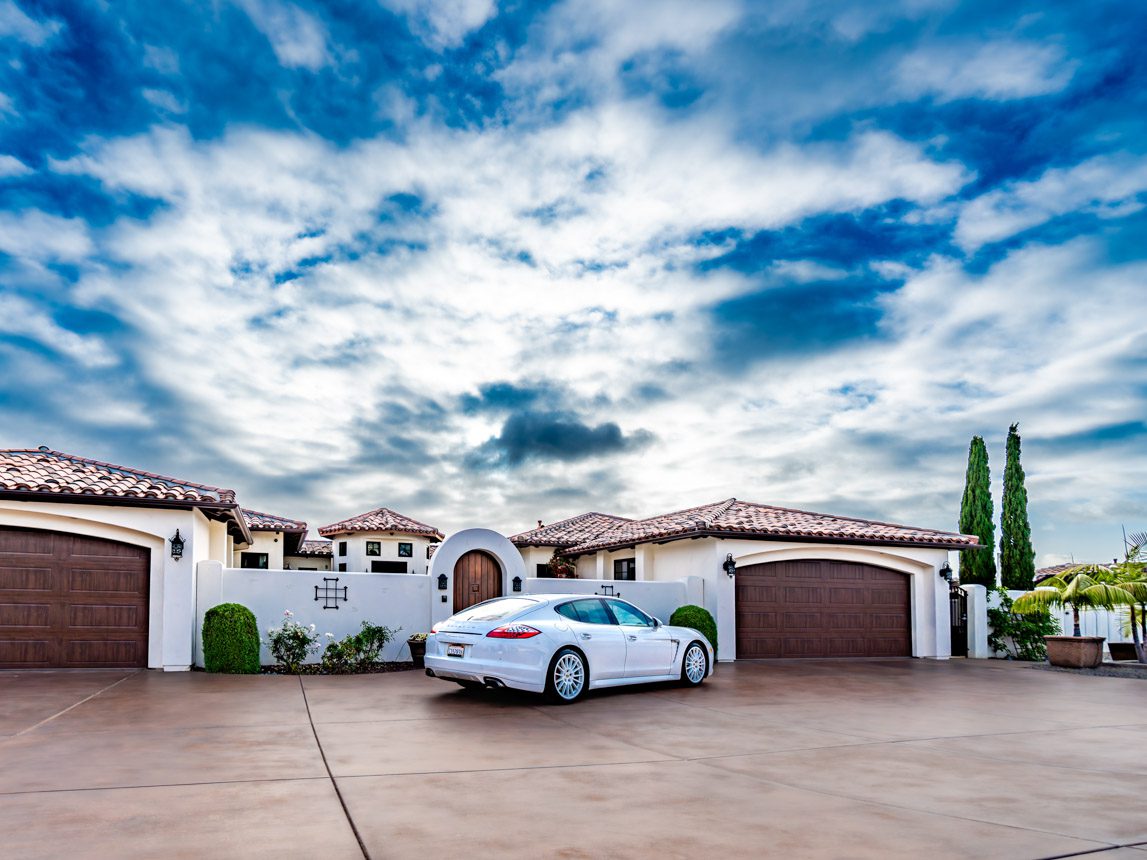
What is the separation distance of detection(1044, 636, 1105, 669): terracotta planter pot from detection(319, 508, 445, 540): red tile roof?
26.8 metres

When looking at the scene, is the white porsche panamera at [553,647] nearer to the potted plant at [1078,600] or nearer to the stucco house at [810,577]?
the stucco house at [810,577]

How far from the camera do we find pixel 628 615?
12.4m

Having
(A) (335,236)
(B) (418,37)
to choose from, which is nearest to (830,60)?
(B) (418,37)

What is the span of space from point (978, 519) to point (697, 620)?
57.1 feet

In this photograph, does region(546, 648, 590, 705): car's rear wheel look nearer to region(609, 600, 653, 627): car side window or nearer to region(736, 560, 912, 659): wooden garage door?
region(609, 600, 653, 627): car side window

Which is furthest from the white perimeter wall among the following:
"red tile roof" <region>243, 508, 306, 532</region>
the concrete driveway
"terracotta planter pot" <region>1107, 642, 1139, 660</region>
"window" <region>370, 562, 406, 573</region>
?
"window" <region>370, 562, 406, 573</region>

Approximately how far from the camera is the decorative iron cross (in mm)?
16750

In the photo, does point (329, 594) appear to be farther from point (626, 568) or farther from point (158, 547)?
point (626, 568)

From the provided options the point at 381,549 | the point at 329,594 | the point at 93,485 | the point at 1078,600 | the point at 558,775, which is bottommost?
the point at 558,775

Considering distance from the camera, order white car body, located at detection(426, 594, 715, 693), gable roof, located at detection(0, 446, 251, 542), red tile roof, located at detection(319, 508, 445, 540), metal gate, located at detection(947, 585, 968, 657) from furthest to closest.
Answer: red tile roof, located at detection(319, 508, 445, 540) < metal gate, located at detection(947, 585, 968, 657) < gable roof, located at detection(0, 446, 251, 542) < white car body, located at detection(426, 594, 715, 693)

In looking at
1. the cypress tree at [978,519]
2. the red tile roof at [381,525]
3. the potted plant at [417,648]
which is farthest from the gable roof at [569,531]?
the potted plant at [417,648]

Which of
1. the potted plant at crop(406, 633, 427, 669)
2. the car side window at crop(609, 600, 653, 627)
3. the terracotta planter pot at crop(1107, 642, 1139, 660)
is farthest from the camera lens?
the terracotta planter pot at crop(1107, 642, 1139, 660)

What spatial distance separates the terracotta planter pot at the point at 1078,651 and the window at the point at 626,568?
33.5 feet

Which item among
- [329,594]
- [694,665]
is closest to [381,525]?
[329,594]
